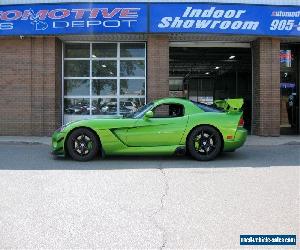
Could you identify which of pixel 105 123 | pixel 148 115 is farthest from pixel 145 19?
pixel 105 123

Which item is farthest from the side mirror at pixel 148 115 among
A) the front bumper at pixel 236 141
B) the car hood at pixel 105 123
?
the front bumper at pixel 236 141

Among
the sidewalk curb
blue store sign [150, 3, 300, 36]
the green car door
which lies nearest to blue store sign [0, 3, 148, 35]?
blue store sign [150, 3, 300, 36]

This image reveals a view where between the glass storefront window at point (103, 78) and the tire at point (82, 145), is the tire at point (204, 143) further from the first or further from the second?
the glass storefront window at point (103, 78)

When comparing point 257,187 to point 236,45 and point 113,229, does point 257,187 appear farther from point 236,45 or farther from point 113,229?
point 236,45

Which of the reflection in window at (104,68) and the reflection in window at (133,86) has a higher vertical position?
the reflection in window at (104,68)

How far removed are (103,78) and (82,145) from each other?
272 inches

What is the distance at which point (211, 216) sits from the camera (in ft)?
16.6

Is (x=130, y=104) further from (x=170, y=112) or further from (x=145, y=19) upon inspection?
(x=170, y=112)

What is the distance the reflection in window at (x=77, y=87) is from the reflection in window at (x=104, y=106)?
0.51 meters

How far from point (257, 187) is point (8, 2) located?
11.5 metres

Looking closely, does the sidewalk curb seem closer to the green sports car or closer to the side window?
the green sports car

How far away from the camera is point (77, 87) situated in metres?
16.0

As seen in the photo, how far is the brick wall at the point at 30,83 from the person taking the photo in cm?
1484

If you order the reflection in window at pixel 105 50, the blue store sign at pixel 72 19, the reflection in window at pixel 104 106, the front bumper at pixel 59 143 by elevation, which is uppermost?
the blue store sign at pixel 72 19
